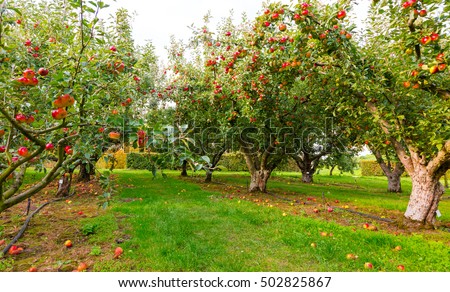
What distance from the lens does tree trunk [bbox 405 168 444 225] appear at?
21.6 feet

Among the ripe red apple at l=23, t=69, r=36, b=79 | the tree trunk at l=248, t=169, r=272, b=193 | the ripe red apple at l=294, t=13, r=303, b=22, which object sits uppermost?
the ripe red apple at l=294, t=13, r=303, b=22

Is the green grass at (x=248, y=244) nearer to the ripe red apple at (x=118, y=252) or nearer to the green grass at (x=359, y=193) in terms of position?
the ripe red apple at (x=118, y=252)

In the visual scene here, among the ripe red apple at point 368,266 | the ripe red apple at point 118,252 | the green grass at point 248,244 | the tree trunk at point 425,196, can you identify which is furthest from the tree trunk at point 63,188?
the tree trunk at point 425,196

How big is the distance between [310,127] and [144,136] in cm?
1085

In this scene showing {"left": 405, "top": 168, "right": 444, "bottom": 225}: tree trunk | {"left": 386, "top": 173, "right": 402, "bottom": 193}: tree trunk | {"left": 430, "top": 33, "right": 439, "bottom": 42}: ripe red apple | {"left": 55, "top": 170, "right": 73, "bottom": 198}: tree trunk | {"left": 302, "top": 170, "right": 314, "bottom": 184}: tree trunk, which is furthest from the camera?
{"left": 302, "top": 170, "right": 314, "bottom": 184}: tree trunk

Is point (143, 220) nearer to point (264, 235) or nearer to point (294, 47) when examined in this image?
point (264, 235)

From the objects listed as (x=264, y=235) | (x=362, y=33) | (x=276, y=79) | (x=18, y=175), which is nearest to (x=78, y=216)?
(x=18, y=175)

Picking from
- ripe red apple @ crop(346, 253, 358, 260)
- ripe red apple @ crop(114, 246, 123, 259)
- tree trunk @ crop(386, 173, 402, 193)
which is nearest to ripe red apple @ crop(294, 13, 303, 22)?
ripe red apple @ crop(346, 253, 358, 260)

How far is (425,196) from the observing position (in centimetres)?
666

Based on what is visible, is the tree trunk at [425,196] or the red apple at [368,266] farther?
the tree trunk at [425,196]

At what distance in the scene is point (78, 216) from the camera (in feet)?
24.5

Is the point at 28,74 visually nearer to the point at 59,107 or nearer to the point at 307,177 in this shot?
the point at 59,107

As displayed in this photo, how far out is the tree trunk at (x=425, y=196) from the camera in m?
6.59

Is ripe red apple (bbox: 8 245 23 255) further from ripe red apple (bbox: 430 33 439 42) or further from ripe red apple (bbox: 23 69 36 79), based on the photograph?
ripe red apple (bbox: 430 33 439 42)
